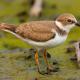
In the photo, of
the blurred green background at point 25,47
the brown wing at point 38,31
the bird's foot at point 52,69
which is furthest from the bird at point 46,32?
the blurred green background at point 25,47

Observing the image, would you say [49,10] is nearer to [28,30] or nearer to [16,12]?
[16,12]

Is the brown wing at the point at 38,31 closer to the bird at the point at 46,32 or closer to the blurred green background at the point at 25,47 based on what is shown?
the bird at the point at 46,32

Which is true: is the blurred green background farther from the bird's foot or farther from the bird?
the bird

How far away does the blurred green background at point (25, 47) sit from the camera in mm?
10742

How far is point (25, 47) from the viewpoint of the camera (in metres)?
13.7

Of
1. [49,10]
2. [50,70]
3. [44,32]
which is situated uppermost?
[49,10]

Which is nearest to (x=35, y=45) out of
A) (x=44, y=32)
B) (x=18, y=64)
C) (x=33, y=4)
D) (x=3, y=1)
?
(x=44, y=32)

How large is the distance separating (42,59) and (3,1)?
753cm

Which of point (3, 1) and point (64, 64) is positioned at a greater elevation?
point (3, 1)

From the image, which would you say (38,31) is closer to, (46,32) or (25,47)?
(46,32)

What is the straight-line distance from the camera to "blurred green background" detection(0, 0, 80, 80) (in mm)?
10742

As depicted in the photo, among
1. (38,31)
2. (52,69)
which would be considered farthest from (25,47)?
(38,31)

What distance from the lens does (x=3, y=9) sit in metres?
18.1

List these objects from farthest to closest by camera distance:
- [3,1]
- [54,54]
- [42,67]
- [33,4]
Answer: [3,1]
[33,4]
[54,54]
[42,67]
